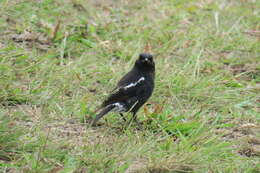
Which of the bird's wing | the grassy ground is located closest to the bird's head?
the bird's wing

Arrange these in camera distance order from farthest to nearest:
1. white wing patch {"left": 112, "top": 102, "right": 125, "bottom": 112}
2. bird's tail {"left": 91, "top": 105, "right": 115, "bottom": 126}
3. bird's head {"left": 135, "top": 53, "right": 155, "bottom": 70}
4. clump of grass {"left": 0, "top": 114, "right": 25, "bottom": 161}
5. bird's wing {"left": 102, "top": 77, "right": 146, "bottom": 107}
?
bird's head {"left": 135, "top": 53, "right": 155, "bottom": 70} → bird's wing {"left": 102, "top": 77, "right": 146, "bottom": 107} → white wing patch {"left": 112, "top": 102, "right": 125, "bottom": 112} → bird's tail {"left": 91, "top": 105, "right": 115, "bottom": 126} → clump of grass {"left": 0, "top": 114, "right": 25, "bottom": 161}

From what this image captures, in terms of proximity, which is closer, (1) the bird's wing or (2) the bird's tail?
(2) the bird's tail

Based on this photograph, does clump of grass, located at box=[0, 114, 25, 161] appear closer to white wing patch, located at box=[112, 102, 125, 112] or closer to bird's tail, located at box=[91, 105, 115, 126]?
bird's tail, located at box=[91, 105, 115, 126]

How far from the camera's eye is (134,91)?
530 centimetres

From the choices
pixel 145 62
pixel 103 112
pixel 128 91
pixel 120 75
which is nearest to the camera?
pixel 103 112

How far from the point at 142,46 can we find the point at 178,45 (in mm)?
516

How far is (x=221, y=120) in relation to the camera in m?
5.38

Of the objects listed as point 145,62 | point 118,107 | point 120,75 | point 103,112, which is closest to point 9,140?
point 103,112

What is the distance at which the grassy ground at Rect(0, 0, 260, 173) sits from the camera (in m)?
4.04

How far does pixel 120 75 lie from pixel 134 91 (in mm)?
801

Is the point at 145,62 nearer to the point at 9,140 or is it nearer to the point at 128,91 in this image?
the point at 128,91

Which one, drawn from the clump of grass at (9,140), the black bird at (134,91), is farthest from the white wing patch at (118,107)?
the clump of grass at (9,140)

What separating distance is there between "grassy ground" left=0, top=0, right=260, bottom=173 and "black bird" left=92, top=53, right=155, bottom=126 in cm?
14

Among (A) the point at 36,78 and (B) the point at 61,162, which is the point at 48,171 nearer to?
(B) the point at 61,162
